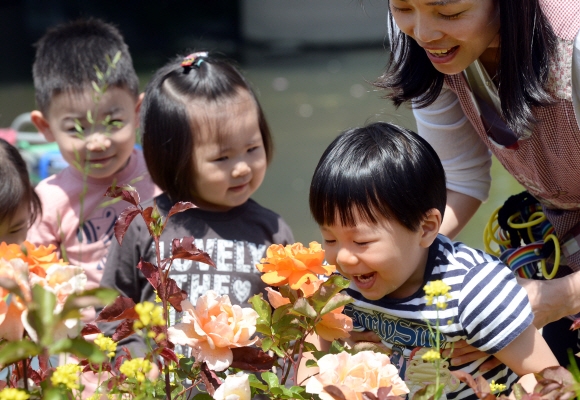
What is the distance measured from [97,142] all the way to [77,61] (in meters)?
0.46

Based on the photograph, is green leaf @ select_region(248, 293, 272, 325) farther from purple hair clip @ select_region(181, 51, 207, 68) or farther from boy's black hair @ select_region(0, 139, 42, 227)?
purple hair clip @ select_region(181, 51, 207, 68)

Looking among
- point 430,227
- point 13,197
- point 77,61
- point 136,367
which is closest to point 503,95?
point 430,227

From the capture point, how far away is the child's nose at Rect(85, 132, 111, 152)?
99.0 inches

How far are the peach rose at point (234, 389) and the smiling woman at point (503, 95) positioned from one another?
80 centimetres

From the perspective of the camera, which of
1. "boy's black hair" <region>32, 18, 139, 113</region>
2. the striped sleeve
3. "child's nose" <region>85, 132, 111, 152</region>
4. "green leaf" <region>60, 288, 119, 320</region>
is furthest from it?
"boy's black hair" <region>32, 18, 139, 113</region>

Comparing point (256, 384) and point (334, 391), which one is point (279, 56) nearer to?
point (256, 384)

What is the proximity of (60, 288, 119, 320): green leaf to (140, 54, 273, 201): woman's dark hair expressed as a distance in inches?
53.7

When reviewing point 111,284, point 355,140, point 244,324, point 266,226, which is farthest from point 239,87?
point 244,324

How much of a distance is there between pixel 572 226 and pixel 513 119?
1.29 ft

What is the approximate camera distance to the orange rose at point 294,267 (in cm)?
122

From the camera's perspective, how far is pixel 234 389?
1.06 meters

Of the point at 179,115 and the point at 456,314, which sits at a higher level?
the point at 179,115

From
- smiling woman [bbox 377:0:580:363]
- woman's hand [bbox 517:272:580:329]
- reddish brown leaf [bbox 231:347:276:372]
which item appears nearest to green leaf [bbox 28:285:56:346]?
reddish brown leaf [bbox 231:347:276:372]

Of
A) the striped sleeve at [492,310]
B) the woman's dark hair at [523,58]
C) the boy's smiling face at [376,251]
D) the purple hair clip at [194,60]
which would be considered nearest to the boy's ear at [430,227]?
the boy's smiling face at [376,251]
